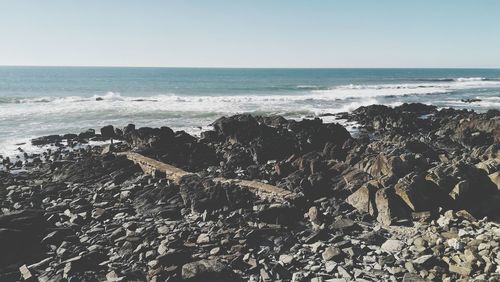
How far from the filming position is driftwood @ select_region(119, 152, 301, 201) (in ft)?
50.2

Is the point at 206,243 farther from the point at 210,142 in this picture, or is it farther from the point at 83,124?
the point at 83,124

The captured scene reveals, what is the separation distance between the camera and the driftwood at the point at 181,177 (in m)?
15.3

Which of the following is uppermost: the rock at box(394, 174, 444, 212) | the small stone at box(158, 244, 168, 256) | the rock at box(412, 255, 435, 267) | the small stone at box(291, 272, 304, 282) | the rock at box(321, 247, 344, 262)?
the rock at box(394, 174, 444, 212)

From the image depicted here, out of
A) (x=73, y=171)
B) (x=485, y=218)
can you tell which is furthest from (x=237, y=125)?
(x=485, y=218)

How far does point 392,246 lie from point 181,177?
28.7ft

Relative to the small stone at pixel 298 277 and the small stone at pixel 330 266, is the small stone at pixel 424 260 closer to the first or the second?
the small stone at pixel 330 266

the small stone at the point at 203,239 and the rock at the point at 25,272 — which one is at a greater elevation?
the small stone at the point at 203,239

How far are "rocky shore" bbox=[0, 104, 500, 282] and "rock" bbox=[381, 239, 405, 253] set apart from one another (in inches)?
1.9

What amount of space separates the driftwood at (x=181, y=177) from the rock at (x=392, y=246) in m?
3.84

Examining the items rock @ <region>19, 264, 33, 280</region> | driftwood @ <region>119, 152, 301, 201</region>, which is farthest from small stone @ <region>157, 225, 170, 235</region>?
driftwood @ <region>119, 152, 301, 201</region>

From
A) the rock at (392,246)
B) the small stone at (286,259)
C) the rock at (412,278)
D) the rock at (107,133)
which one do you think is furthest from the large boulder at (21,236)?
the rock at (107,133)

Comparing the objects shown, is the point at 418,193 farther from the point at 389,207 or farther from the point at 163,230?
the point at 163,230

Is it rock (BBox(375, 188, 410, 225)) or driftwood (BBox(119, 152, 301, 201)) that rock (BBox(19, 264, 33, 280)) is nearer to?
driftwood (BBox(119, 152, 301, 201))

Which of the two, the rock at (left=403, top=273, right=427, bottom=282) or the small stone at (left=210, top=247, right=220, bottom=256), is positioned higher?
the rock at (left=403, top=273, right=427, bottom=282)
